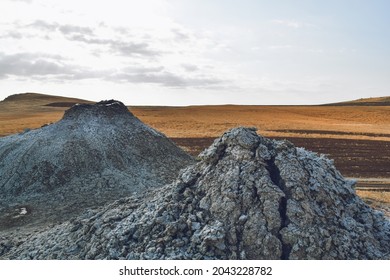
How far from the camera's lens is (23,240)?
13.7 metres

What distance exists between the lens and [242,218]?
9.73 meters

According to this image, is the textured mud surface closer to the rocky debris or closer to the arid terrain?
the arid terrain

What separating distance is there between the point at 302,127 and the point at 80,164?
1538 inches

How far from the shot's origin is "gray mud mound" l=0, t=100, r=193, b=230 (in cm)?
1828

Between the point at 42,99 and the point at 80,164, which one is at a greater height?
the point at 42,99

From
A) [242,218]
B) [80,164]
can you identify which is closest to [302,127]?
[80,164]

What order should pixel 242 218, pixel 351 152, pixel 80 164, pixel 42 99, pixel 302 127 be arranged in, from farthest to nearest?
1. pixel 42 99
2. pixel 302 127
3. pixel 351 152
4. pixel 80 164
5. pixel 242 218

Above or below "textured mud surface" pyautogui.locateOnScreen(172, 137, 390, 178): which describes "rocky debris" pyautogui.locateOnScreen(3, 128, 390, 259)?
above

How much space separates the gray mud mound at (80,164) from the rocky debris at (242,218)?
608 cm

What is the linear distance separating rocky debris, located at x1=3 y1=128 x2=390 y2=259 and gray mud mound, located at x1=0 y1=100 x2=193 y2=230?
239 inches

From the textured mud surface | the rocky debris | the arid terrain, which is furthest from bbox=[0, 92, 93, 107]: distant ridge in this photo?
the rocky debris

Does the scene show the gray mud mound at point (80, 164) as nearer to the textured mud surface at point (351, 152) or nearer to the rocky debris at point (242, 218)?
the rocky debris at point (242, 218)

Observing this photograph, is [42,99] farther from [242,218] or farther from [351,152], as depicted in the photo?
[242,218]

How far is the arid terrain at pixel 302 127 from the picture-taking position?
29828 millimetres
